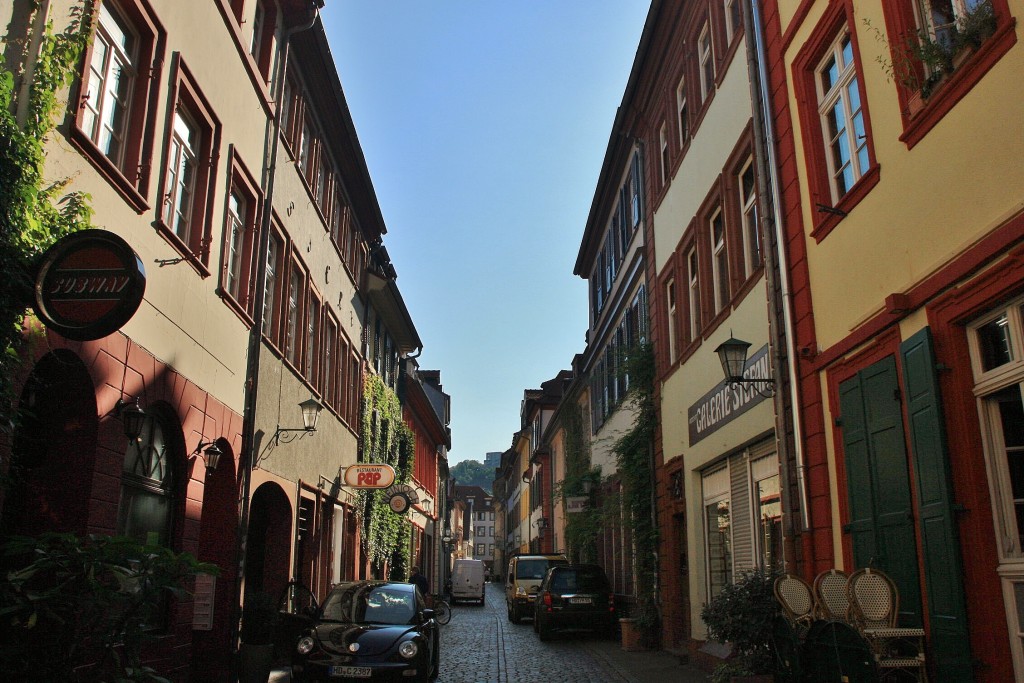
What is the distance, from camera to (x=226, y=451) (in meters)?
12.2

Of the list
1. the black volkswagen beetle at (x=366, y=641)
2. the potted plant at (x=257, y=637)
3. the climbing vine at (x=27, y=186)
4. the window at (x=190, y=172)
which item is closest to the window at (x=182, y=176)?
the window at (x=190, y=172)

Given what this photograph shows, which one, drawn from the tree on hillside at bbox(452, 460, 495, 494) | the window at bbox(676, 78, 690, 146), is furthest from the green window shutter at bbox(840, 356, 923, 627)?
the tree on hillside at bbox(452, 460, 495, 494)

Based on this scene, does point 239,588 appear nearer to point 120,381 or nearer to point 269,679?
point 269,679

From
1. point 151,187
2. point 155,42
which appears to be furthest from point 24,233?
point 155,42

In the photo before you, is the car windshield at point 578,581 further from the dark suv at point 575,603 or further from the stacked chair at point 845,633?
the stacked chair at point 845,633

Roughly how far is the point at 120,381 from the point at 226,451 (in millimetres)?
3932

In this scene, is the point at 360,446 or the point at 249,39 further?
the point at 360,446

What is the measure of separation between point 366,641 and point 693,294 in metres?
7.94

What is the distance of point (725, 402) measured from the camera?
12.6 metres

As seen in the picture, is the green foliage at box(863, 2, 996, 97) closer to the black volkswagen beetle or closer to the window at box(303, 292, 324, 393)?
the black volkswagen beetle

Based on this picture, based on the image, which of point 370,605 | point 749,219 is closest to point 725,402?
point 749,219

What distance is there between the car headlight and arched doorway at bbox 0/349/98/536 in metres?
3.39

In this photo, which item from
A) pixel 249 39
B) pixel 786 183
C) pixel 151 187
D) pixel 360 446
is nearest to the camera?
pixel 151 187

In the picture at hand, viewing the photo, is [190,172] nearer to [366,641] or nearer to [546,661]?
[366,641]
